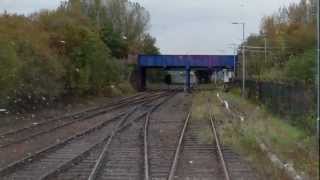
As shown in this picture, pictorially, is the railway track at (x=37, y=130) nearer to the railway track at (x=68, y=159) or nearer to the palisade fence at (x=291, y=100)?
the railway track at (x=68, y=159)

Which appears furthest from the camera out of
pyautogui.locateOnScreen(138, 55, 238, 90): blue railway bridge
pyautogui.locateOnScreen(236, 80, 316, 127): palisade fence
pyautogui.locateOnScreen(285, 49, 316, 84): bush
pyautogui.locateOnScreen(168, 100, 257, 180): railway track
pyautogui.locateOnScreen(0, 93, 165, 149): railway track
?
pyautogui.locateOnScreen(138, 55, 238, 90): blue railway bridge

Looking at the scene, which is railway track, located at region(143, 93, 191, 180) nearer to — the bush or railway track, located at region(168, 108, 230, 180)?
railway track, located at region(168, 108, 230, 180)

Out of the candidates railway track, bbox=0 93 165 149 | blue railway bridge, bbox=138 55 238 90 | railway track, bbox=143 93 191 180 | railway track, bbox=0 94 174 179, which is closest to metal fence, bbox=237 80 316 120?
railway track, bbox=143 93 191 180

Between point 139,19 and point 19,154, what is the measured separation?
116858 millimetres

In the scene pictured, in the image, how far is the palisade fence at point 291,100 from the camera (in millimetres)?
24328

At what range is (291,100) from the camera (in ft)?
97.7

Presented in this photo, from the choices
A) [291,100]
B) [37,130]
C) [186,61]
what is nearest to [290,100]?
[291,100]

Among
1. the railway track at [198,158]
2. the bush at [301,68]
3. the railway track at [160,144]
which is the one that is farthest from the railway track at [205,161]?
the bush at [301,68]

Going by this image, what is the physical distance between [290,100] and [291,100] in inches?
18.5

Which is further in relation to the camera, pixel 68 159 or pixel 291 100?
pixel 291 100

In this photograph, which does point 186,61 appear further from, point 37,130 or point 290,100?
point 37,130

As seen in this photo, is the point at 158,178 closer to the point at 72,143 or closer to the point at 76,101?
the point at 72,143

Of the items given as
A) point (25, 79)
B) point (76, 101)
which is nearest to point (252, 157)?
point (25, 79)

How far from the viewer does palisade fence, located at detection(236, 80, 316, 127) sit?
2433cm
